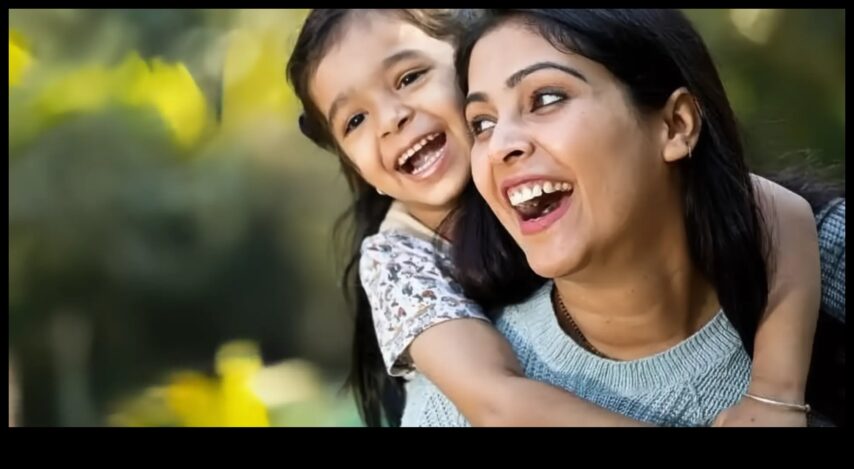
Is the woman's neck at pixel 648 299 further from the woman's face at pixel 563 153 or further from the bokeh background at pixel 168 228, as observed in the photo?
the bokeh background at pixel 168 228

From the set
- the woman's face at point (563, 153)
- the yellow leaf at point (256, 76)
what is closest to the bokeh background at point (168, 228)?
the yellow leaf at point (256, 76)

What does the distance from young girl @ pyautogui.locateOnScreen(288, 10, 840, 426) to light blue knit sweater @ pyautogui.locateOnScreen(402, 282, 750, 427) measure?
3 centimetres

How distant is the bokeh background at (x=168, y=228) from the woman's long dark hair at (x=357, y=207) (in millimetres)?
15

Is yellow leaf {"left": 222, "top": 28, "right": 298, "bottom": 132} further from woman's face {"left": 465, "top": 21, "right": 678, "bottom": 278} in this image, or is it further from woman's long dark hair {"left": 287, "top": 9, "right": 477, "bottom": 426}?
woman's face {"left": 465, "top": 21, "right": 678, "bottom": 278}

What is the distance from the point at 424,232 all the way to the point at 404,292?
10 cm

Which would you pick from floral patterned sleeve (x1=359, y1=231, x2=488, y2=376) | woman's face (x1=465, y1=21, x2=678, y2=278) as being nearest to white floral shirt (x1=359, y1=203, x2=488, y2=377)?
floral patterned sleeve (x1=359, y1=231, x2=488, y2=376)

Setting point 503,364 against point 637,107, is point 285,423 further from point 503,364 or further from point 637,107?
point 637,107

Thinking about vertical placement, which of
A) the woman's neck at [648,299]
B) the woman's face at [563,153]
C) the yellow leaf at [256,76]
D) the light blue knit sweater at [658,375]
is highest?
the yellow leaf at [256,76]

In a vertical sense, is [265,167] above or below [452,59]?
below

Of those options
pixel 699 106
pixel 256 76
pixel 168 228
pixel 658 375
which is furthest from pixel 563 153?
pixel 168 228

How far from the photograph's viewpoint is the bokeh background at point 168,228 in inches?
47.1
